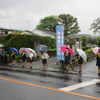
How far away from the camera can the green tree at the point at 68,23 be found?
176ft

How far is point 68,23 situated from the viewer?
2141 inches

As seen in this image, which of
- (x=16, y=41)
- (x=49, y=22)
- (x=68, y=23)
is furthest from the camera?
(x=49, y=22)

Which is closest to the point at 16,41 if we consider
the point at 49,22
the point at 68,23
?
the point at 68,23

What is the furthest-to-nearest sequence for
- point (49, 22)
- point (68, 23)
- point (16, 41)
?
point (49, 22) < point (68, 23) < point (16, 41)

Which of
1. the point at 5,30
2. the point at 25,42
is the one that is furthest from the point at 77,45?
the point at 5,30

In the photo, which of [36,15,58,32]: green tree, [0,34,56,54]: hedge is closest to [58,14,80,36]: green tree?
[36,15,58,32]: green tree

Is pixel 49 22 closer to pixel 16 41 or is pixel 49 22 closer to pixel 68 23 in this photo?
pixel 68 23

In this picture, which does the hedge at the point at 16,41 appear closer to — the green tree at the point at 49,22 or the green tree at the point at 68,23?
the green tree at the point at 68,23

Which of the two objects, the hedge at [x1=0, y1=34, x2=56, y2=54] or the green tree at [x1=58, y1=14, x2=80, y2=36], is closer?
the hedge at [x1=0, y1=34, x2=56, y2=54]

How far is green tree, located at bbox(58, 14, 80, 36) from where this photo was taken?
53.6 meters

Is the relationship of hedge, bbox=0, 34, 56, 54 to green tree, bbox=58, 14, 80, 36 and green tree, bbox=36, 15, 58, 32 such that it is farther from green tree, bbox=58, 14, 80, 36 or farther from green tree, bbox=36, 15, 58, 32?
green tree, bbox=36, 15, 58, 32

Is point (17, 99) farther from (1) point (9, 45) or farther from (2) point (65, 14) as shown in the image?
(2) point (65, 14)

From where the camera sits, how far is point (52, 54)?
80.4 ft

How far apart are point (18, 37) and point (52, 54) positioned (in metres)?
7.07
